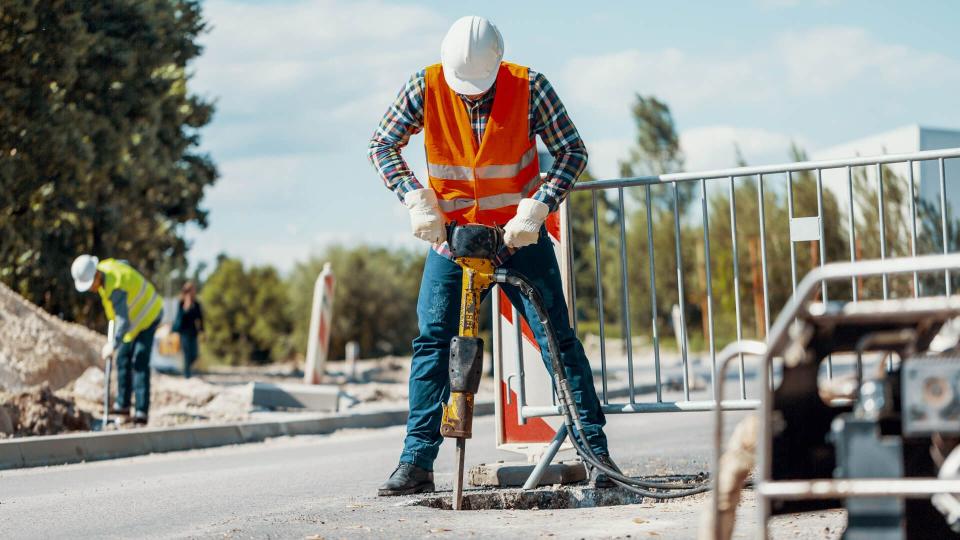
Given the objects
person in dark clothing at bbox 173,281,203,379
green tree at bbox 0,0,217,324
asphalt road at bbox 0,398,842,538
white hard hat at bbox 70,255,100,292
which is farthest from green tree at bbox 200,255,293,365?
asphalt road at bbox 0,398,842,538

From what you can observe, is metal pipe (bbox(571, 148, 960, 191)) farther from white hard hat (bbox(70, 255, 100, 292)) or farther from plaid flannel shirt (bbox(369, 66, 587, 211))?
white hard hat (bbox(70, 255, 100, 292))

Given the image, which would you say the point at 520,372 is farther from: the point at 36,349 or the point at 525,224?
the point at 36,349

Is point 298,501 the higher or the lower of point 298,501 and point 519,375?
the lower

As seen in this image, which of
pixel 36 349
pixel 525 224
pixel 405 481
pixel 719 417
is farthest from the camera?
pixel 36 349

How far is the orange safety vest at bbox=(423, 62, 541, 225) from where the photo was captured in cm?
616

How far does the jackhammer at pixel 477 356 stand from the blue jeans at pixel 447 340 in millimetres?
211

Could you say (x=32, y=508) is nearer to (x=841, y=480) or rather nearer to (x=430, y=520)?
(x=430, y=520)

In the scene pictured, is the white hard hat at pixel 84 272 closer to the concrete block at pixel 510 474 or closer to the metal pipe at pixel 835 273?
the concrete block at pixel 510 474

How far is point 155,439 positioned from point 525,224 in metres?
7.13

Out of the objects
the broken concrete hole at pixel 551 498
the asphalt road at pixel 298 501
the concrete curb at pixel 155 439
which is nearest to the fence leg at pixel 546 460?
the broken concrete hole at pixel 551 498

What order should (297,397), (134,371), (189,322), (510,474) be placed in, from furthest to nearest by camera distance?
1. (189,322)
2. (297,397)
3. (134,371)
4. (510,474)

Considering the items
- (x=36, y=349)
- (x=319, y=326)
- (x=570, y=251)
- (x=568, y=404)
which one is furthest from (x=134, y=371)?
(x=568, y=404)

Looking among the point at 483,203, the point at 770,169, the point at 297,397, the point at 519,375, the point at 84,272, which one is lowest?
the point at 519,375

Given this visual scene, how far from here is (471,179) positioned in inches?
244
